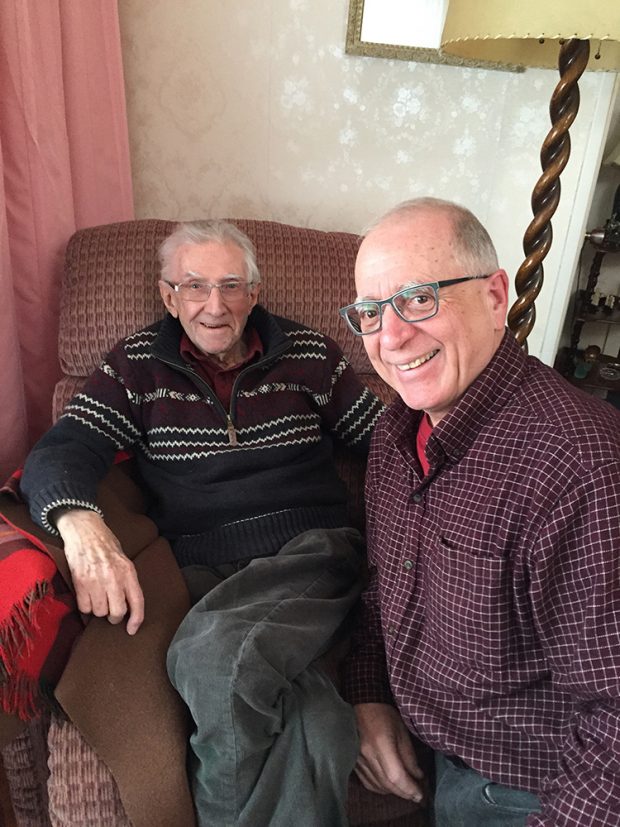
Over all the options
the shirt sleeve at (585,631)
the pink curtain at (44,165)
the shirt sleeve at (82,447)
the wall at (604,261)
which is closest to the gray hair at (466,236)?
the shirt sleeve at (585,631)

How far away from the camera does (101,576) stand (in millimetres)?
1055

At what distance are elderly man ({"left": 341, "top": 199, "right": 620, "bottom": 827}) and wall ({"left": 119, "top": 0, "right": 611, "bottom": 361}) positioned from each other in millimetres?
1122

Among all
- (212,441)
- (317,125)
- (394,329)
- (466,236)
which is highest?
(317,125)

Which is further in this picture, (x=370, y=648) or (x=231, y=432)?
(x=231, y=432)

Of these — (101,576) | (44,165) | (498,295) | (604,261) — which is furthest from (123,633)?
(604,261)

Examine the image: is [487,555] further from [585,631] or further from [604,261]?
[604,261]

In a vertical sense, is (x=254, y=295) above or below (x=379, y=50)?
below

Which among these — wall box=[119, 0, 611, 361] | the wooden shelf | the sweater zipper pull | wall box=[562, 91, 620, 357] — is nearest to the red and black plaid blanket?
the sweater zipper pull

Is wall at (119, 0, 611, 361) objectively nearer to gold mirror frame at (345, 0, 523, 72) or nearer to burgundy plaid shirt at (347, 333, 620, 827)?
gold mirror frame at (345, 0, 523, 72)

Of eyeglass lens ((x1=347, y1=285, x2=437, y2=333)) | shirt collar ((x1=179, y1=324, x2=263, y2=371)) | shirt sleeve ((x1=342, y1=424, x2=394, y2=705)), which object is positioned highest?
eyeglass lens ((x1=347, y1=285, x2=437, y2=333))

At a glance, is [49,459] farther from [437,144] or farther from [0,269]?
[437,144]

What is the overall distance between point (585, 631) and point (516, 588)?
0.10 meters

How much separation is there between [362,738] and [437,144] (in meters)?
1.72

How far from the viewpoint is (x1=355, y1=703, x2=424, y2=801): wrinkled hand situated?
1.01m
